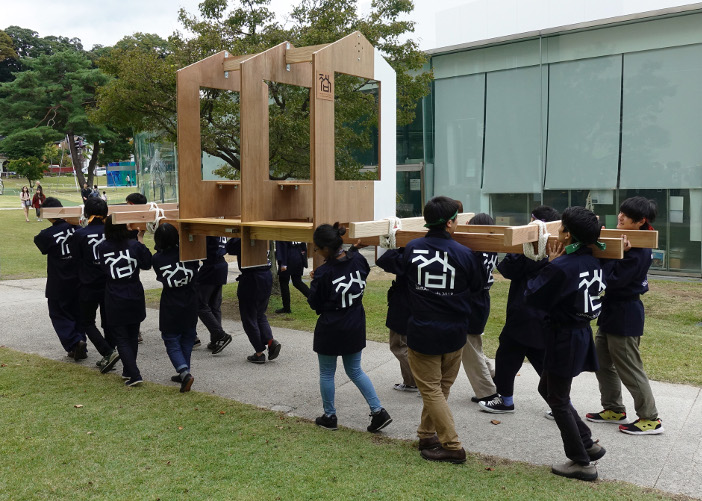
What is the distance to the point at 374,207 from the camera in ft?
18.4

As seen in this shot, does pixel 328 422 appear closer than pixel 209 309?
Yes

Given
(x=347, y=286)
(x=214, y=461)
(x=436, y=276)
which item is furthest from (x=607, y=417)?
(x=214, y=461)

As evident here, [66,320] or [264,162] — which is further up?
[264,162]

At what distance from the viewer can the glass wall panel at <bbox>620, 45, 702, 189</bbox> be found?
12508 mm

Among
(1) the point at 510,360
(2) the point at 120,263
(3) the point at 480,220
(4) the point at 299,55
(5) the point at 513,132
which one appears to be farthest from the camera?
(5) the point at 513,132

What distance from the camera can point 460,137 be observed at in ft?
51.0

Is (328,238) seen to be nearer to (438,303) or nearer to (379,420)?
(438,303)

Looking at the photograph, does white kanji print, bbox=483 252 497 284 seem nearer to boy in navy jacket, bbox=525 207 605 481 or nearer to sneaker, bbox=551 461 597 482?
boy in navy jacket, bbox=525 207 605 481

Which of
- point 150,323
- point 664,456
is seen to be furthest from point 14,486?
point 150,323

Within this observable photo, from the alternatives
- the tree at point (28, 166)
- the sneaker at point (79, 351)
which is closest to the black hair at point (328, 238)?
the sneaker at point (79, 351)

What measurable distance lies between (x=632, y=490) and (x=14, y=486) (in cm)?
385

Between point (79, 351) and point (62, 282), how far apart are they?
80 cm

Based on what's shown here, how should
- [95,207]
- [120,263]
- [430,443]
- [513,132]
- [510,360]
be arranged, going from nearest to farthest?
1. [430,443]
2. [510,360]
3. [120,263]
4. [95,207]
5. [513,132]

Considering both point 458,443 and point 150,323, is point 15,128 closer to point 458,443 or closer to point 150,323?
point 150,323
